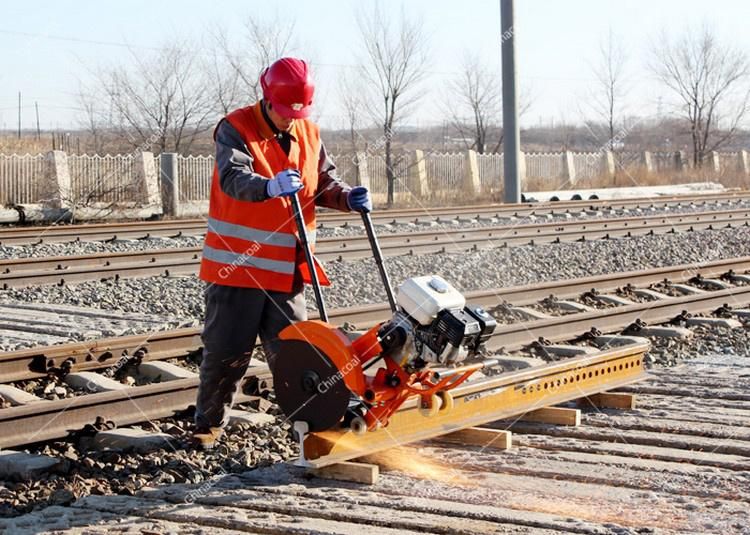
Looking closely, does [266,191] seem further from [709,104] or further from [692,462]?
[709,104]

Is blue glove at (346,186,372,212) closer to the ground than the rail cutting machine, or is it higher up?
higher up

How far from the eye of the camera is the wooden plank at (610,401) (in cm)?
697

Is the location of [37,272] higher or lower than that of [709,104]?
lower

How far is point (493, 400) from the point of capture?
641cm

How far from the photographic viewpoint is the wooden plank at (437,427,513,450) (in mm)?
6031

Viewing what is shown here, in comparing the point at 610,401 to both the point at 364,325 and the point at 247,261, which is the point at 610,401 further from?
the point at 364,325

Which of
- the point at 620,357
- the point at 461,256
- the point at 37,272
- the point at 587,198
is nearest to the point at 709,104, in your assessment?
the point at 587,198

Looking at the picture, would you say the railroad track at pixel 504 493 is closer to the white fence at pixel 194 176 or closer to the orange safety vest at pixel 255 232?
the orange safety vest at pixel 255 232

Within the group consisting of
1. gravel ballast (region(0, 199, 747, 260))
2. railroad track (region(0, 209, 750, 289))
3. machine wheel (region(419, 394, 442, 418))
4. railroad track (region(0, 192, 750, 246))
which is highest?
railroad track (region(0, 192, 750, 246))

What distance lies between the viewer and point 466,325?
4.80 metres

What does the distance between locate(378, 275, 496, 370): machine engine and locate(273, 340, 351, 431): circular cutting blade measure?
286mm

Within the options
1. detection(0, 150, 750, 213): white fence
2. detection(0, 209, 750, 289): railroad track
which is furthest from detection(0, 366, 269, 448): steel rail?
detection(0, 150, 750, 213): white fence

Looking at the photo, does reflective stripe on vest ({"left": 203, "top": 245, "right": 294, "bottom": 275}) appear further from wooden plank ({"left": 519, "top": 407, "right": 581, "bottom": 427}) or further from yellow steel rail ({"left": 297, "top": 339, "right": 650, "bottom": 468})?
wooden plank ({"left": 519, "top": 407, "right": 581, "bottom": 427})

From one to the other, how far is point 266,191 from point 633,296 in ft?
24.2
